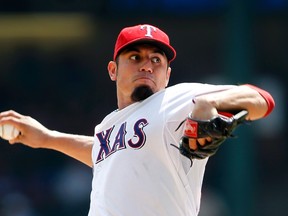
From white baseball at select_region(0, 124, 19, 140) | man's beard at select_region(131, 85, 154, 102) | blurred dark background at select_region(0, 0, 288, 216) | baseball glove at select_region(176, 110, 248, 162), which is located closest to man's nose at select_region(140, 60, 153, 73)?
man's beard at select_region(131, 85, 154, 102)

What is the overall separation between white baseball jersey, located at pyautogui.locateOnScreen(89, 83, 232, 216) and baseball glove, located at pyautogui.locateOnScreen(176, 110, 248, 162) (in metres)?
0.19

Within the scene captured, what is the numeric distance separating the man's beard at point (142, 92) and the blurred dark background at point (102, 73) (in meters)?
4.46

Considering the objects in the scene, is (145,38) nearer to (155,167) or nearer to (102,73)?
(155,167)

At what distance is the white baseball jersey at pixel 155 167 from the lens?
2.63 m

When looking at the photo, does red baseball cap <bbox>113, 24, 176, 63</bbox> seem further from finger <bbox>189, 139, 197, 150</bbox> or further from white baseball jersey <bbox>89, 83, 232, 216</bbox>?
finger <bbox>189, 139, 197, 150</bbox>

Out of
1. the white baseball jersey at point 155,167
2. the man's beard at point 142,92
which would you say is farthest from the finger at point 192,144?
the man's beard at point 142,92

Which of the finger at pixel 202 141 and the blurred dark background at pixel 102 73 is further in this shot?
the blurred dark background at pixel 102 73

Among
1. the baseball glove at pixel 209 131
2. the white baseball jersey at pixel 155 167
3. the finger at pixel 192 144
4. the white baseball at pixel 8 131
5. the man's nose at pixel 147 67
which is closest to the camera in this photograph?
the baseball glove at pixel 209 131

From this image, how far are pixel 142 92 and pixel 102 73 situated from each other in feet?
19.0

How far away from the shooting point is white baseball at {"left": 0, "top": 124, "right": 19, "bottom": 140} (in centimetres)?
323

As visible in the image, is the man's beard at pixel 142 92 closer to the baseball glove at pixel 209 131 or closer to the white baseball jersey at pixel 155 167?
the white baseball jersey at pixel 155 167

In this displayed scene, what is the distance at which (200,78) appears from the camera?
8289mm

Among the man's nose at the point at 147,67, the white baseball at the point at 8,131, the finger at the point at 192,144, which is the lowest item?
the finger at the point at 192,144

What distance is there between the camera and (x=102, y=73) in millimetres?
8602
